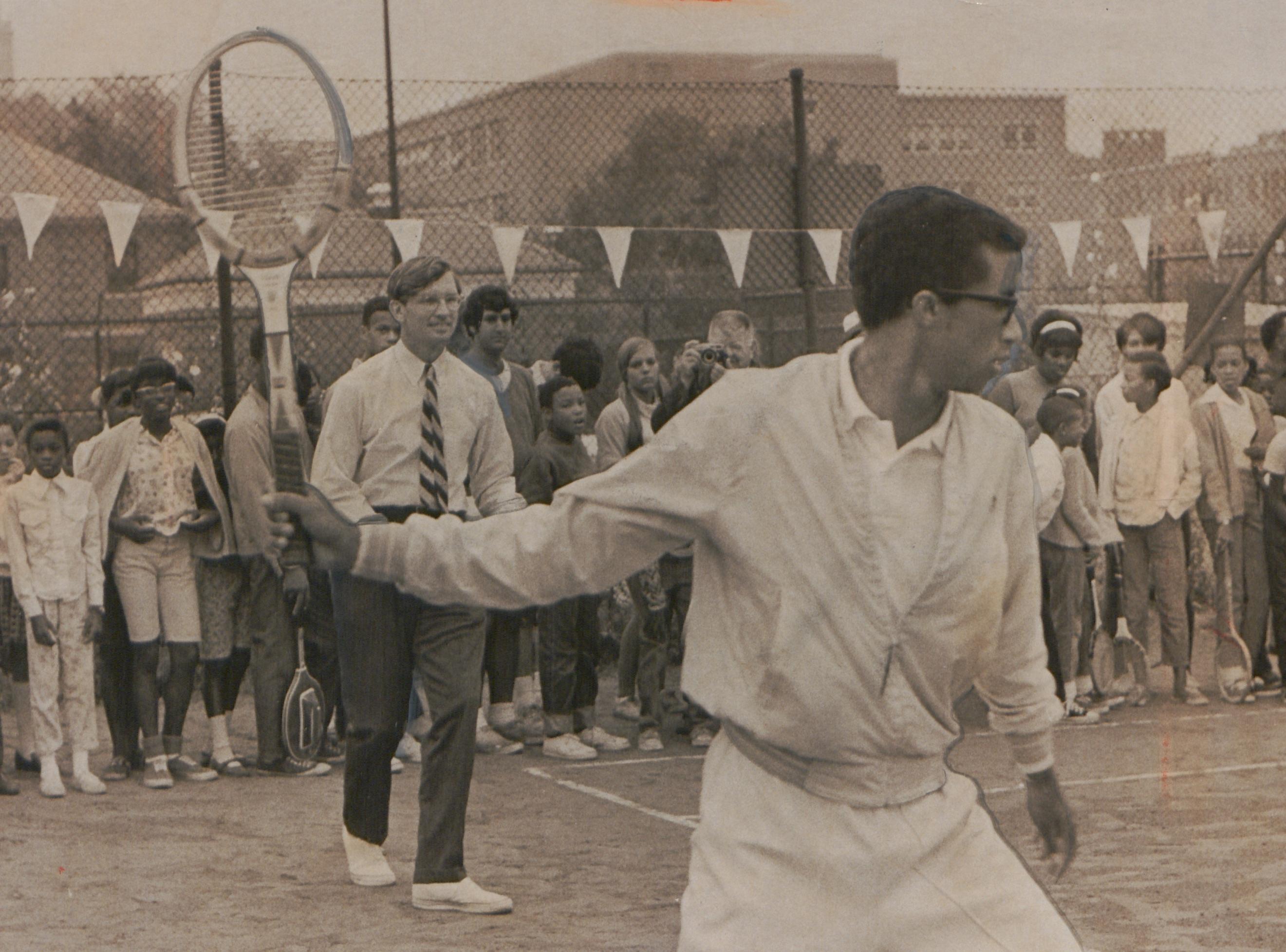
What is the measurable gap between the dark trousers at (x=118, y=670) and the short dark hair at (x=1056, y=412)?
4.75 meters

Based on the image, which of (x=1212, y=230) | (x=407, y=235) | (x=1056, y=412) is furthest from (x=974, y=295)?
(x=1212, y=230)

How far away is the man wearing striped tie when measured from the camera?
581 centimetres

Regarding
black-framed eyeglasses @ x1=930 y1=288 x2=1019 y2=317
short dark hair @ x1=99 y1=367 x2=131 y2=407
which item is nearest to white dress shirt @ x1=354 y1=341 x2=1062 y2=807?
black-framed eyeglasses @ x1=930 y1=288 x2=1019 y2=317

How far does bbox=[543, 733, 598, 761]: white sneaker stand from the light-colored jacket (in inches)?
72.2

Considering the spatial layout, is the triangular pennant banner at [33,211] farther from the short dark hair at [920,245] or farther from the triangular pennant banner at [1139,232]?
the short dark hair at [920,245]

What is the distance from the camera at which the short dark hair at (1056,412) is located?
9328 millimetres

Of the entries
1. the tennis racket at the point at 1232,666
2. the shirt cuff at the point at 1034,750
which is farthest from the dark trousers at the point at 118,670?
the shirt cuff at the point at 1034,750

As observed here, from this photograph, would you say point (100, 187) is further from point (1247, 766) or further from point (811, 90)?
point (1247, 766)

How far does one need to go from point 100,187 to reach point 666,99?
165 inches

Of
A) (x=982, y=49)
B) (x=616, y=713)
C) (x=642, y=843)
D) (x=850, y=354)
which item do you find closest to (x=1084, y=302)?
(x=982, y=49)

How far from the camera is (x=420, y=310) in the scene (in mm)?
6027

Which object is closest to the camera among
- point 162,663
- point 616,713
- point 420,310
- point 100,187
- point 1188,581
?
point 420,310

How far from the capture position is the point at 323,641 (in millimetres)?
8859

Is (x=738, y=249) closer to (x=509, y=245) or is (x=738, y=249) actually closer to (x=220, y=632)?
(x=509, y=245)
